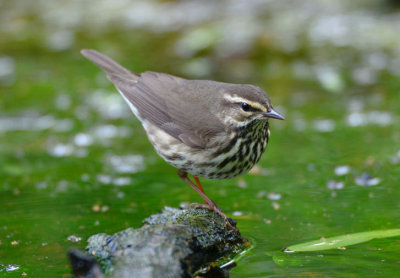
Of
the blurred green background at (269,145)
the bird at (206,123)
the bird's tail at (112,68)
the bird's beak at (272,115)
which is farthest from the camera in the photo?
the bird's tail at (112,68)

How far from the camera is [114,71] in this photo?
652 cm

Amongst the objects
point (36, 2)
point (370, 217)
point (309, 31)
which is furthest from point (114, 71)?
point (36, 2)

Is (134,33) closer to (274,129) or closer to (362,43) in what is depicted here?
(362,43)

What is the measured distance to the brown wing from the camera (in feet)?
17.8

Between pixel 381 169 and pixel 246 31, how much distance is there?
290 inches

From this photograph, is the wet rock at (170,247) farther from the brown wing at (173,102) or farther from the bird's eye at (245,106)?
the bird's eye at (245,106)

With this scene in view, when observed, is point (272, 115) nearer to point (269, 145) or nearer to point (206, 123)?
point (206, 123)

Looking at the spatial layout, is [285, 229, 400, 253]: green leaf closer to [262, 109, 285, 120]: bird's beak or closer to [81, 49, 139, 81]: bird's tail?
[262, 109, 285, 120]: bird's beak

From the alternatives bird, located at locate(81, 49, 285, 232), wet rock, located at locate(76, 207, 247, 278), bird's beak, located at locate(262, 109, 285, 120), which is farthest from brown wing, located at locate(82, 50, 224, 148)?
wet rock, located at locate(76, 207, 247, 278)

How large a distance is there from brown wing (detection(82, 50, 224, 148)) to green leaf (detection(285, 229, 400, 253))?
1207 millimetres

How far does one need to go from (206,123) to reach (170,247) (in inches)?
58.2

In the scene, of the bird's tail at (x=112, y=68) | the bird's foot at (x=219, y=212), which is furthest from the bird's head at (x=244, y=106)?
the bird's tail at (x=112, y=68)

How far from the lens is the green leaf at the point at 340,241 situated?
16.0 ft

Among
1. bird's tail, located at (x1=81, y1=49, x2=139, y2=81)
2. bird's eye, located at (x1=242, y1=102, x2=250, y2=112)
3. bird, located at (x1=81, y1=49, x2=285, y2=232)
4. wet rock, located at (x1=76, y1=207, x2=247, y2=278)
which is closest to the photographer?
wet rock, located at (x1=76, y1=207, x2=247, y2=278)
